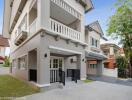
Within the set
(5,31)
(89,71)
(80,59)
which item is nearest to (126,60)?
(89,71)

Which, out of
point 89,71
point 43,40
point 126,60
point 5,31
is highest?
point 5,31

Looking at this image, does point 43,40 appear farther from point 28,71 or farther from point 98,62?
point 98,62

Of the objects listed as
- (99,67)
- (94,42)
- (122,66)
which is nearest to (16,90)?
(94,42)

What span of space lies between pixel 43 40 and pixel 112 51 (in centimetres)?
2620

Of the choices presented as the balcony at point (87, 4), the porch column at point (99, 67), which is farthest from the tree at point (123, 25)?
the balcony at point (87, 4)

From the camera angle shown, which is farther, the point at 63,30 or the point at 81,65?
the point at 81,65

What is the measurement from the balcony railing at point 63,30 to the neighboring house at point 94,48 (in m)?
5.72

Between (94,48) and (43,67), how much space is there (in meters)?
14.0

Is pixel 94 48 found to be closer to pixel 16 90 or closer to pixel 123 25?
pixel 123 25

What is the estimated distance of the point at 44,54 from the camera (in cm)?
1064

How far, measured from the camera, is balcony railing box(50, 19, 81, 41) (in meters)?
12.1

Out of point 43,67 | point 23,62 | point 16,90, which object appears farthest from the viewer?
point 23,62

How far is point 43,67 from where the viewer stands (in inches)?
413

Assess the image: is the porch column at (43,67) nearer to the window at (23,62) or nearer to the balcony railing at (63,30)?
the balcony railing at (63,30)
